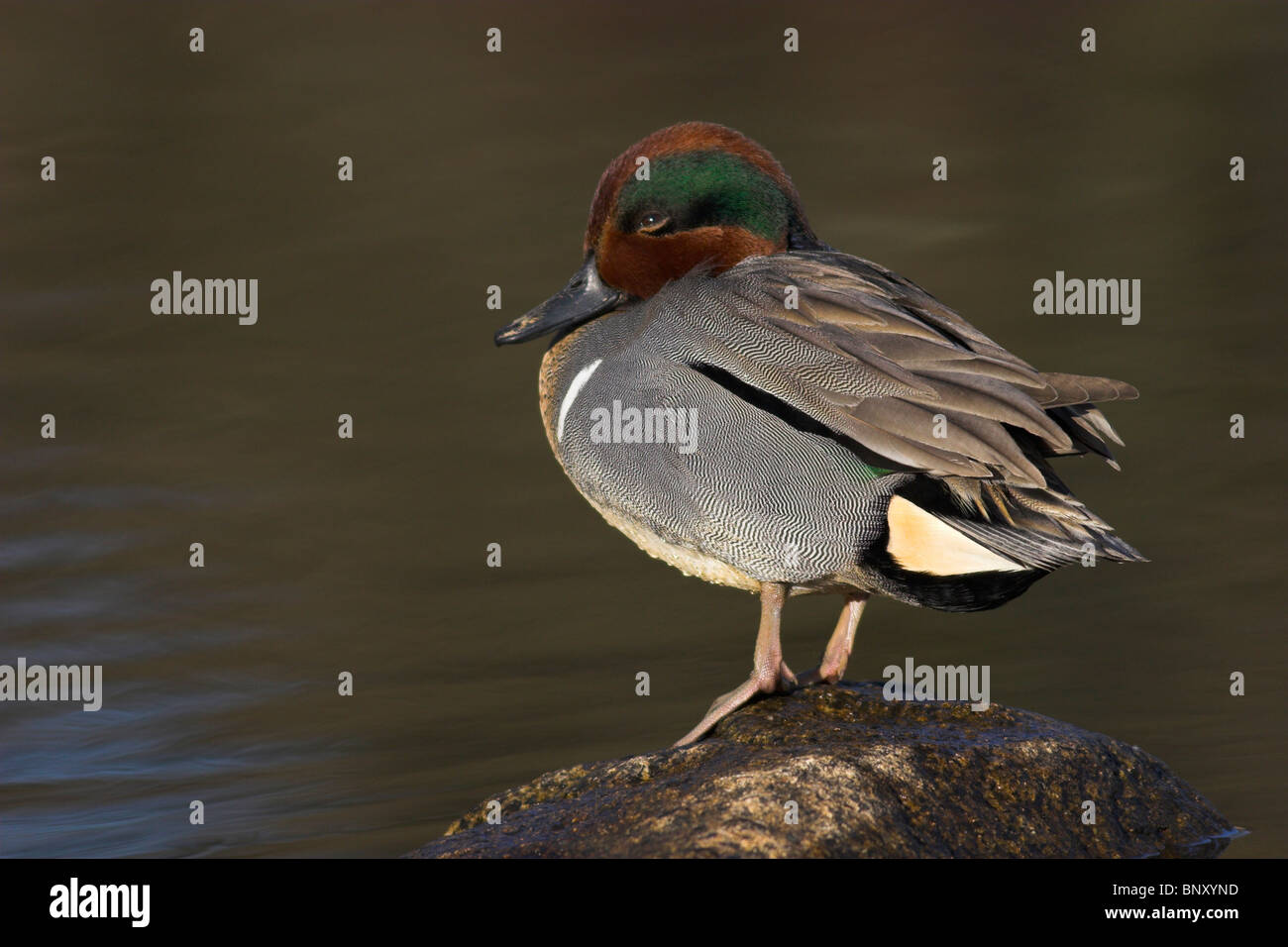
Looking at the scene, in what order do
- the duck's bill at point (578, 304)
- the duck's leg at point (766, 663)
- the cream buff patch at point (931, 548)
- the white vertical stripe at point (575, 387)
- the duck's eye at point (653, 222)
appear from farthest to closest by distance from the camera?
the duck's bill at point (578, 304) < the duck's eye at point (653, 222) < the white vertical stripe at point (575, 387) < the duck's leg at point (766, 663) < the cream buff patch at point (931, 548)

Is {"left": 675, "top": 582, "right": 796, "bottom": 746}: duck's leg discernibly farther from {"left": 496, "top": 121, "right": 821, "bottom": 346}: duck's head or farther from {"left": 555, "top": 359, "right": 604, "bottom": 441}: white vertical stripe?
{"left": 496, "top": 121, "right": 821, "bottom": 346}: duck's head

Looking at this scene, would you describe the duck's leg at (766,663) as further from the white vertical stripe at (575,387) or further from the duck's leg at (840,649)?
the white vertical stripe at (575,387)

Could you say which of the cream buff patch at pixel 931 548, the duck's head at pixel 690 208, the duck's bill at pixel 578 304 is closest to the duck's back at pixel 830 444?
the cream buff patch at pixel 931 548

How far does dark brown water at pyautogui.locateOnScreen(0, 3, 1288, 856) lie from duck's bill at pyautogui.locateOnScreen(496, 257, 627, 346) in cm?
184

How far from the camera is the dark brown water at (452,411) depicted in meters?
6.57

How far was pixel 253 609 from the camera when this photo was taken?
26.1 feet

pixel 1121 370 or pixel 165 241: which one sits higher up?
pixel 165 241

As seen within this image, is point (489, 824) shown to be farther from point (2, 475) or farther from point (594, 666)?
point (2, 475)

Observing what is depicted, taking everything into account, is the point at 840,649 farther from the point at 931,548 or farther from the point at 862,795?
the point at 862,795

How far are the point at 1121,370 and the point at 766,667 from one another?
585cm

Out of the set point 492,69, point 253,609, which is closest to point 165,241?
point 492,69

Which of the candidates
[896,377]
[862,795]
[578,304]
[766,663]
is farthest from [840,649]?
[578,304]

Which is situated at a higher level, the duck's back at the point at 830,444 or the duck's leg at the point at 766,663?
the duck's back at the point at 830,444

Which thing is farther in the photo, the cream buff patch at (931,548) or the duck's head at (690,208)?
the duck's head at (690,208)
